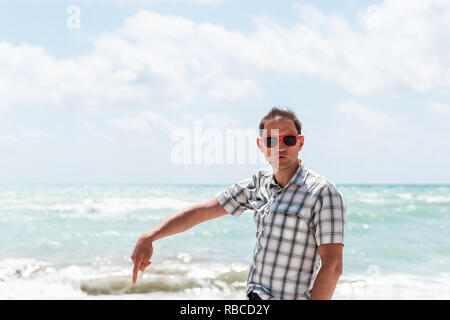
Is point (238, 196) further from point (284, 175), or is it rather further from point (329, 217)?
point (329, 217)

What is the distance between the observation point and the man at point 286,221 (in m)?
1.96

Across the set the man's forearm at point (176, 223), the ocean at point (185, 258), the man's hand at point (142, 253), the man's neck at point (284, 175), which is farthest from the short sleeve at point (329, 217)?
the ocean at point (185, 258)

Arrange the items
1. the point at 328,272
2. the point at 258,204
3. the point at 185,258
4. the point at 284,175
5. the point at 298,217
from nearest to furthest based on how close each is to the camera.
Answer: the point at 328,272 → the point at 298,217 → the point at 284,175 → the point at 258,204 → the point at 185,258

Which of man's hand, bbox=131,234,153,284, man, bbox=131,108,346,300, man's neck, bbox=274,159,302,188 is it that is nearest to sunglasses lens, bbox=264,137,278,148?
man, bbox=131,108,346,300

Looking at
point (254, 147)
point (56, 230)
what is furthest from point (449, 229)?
point (254, 147)

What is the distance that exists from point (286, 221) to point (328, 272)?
0.26m

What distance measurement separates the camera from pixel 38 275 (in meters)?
9.02

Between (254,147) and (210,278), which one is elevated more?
(254,147)

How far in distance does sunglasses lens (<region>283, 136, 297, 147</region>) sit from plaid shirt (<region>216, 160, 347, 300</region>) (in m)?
0.11

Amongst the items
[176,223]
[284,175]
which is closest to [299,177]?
[284,175]

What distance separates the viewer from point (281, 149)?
220 cm

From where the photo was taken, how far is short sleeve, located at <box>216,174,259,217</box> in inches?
93.6
